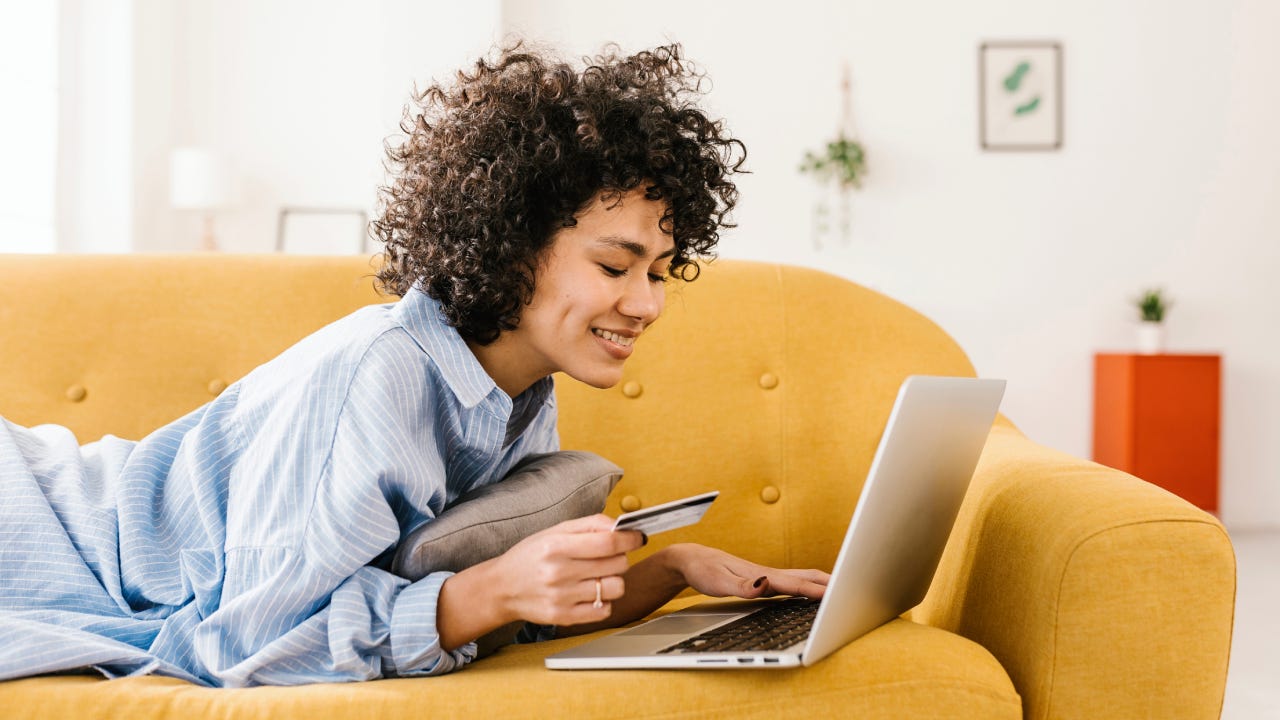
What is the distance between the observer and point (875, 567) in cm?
107

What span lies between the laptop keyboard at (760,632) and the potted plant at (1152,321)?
157 inches

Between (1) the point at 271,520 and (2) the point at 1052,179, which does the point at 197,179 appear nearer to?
(1) the point at 271,520

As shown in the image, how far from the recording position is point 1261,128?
486cm

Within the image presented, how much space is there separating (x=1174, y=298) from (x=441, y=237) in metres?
4.47

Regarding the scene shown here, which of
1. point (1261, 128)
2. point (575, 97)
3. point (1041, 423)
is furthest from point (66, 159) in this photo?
point (1261, 128)

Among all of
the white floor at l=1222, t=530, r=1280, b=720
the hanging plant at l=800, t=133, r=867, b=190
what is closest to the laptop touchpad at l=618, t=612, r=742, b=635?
the white floor at l=1222, t=530, r=1280, b=720

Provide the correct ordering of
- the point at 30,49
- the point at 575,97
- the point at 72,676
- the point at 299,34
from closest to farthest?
the point at 72,676
the point at 575,97
the point at 30,49
the point at 299,34

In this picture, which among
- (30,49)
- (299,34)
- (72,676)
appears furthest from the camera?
(299,34)

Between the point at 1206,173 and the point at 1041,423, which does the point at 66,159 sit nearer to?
the point at 1041,423

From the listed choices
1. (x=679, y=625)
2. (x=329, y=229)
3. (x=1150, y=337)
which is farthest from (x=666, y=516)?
(x=1150, y=337)

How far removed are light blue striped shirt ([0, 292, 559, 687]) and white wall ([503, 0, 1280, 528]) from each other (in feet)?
12.2

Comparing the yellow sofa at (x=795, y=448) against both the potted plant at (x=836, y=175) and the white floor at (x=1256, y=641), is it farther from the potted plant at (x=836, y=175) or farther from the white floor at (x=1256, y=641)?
the potted plant at (x=836, y=175)

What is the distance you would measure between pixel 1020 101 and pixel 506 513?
432 centimetres

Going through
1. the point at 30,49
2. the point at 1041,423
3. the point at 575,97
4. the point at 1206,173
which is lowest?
the point at 1041,423
